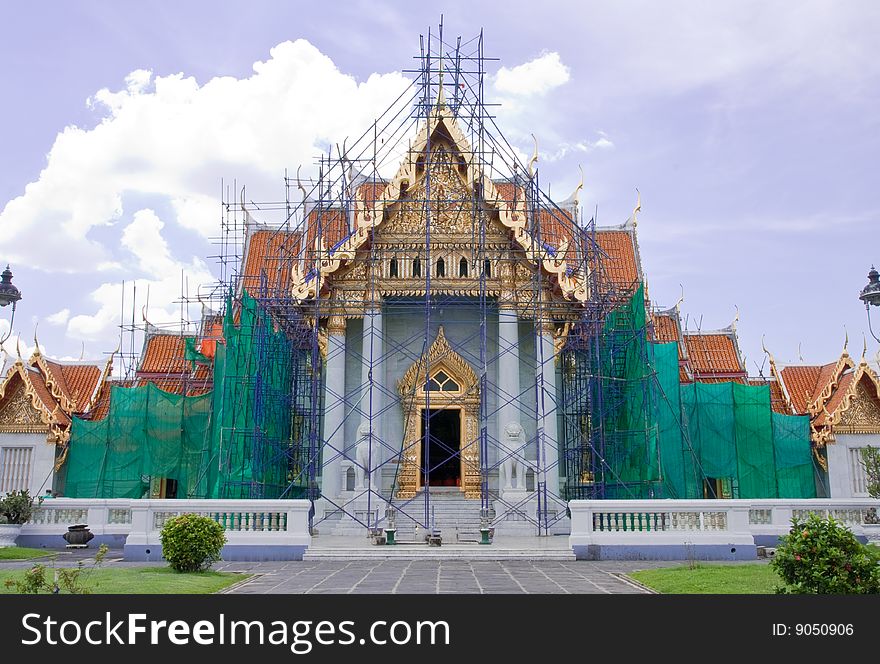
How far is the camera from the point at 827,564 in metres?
7.93

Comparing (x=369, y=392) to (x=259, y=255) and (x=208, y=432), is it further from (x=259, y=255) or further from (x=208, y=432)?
(x=259, y=255)

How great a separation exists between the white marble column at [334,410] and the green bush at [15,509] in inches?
243

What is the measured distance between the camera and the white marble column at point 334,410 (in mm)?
20516

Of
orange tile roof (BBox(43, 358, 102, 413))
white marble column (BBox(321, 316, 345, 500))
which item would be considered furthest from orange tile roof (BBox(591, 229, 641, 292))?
orange tile roof (BBox(43, 358, 102, 413))

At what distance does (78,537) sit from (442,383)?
9.11 metres

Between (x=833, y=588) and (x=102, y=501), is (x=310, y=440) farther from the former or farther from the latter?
(x=833, y=588)

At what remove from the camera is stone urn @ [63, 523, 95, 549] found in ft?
55.5

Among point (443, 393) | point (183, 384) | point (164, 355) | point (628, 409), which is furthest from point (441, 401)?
point (164, 355)

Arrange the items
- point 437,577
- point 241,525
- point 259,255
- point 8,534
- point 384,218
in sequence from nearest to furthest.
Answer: point 437,577
point 241,525
point 8,534
point 384,218
point 259,255

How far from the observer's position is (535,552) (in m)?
15.1

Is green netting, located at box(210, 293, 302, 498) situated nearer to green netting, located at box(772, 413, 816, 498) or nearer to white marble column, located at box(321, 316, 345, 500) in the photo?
white marble column, located at box(321, 316, 345, 500)

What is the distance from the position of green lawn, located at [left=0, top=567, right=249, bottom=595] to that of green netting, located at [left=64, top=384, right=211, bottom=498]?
10.4 metres

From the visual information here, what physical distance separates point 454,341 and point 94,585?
521 inches
